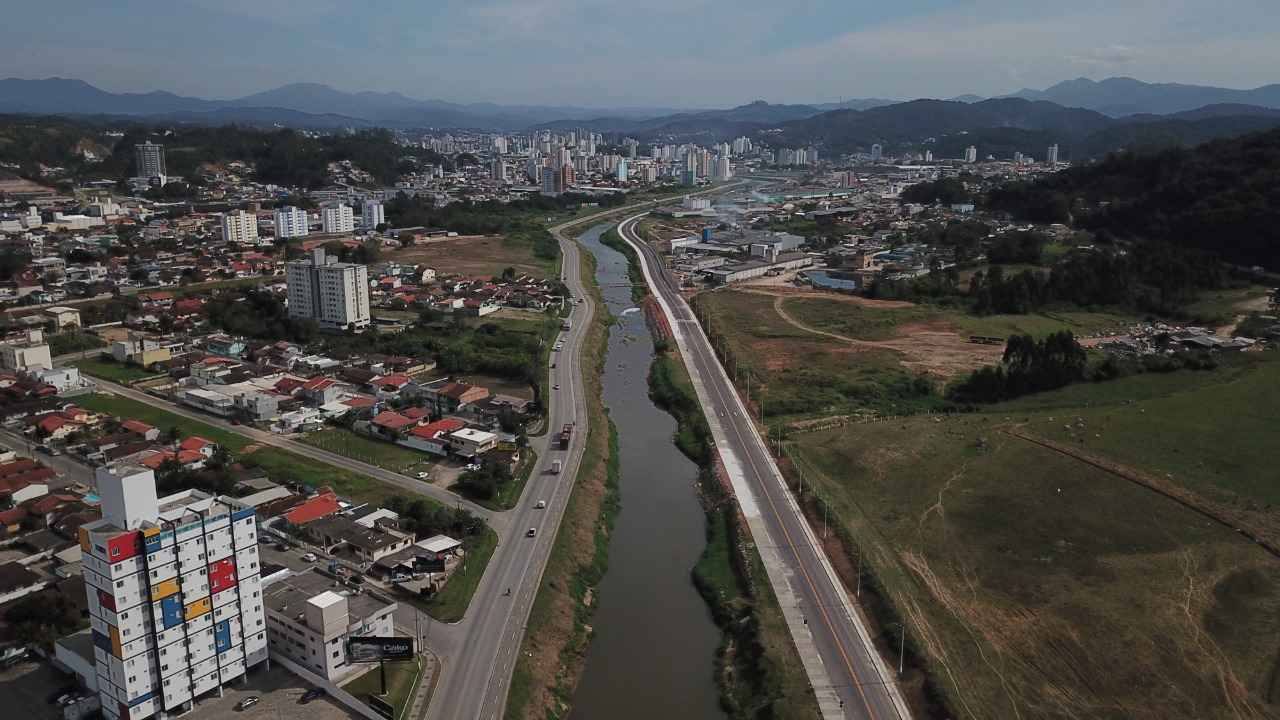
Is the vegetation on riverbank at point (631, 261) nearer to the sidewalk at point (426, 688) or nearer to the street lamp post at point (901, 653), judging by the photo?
the street lamp post at point (901, 653)

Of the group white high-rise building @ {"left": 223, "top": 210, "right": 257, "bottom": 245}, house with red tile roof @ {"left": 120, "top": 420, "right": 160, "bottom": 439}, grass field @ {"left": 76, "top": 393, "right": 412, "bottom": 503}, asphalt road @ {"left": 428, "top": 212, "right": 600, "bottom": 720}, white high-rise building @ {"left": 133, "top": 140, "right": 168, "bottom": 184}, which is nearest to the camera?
asphalt road @ {"left": 428, "top": 212, "right": 600, "bottom": 720}

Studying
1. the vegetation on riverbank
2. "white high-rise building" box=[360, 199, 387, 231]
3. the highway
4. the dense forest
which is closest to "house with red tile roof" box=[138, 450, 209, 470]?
the highway

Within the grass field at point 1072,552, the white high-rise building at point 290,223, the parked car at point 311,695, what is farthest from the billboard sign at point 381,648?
the white high-rise building at point 290,223

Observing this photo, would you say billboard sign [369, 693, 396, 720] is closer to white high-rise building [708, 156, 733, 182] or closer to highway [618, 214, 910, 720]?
highway [618, 214, 910, 720]

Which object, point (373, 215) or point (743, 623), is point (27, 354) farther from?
point (373, 215)

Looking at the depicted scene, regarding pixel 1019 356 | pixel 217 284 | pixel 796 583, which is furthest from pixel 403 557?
pixel 217 284

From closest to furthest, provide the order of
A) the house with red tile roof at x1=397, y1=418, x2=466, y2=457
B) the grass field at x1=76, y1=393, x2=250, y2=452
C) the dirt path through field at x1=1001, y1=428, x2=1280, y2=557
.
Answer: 1. the dirt path through field at x1=1001, y1=428, x2=1280, y2=557
2. the house with red tile roof at x1=397, y1=418, x2=466, y2=457
3. the grass field at x1=76, y1=393, x2=250, y2=452

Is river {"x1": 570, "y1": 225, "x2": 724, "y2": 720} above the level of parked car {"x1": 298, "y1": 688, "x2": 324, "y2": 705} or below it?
below
